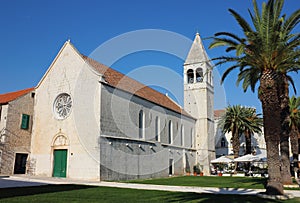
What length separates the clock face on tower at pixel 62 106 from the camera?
2804cm

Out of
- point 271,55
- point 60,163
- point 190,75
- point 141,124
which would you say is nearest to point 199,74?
point 190,75

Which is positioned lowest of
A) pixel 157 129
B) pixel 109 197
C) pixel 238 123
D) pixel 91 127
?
pixel 109 197

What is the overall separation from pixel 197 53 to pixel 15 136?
32207 mm

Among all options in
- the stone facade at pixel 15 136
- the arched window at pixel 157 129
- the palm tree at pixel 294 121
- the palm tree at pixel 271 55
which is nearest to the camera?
the palm tree at pixel 271 55

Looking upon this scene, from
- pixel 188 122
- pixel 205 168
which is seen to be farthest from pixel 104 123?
pixel 205 168

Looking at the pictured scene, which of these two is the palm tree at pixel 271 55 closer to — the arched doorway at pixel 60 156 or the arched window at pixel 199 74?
the arched doorway at pixel 60 156

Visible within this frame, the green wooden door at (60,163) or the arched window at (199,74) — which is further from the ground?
the arched window at (199,74)

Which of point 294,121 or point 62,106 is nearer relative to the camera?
point 62,106

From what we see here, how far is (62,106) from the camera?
28656mm

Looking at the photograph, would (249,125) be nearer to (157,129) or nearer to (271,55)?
(157,129)

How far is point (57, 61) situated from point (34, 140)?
27.6ft

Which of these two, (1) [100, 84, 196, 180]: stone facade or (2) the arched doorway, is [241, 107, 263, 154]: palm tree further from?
(2) the arched doorway

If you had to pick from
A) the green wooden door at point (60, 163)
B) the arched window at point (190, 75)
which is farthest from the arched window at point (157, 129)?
the arched window at point (190, 75)

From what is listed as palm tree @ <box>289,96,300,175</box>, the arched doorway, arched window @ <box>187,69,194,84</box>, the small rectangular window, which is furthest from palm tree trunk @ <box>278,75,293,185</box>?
arched window @ <box>187,69,194,84</box>
